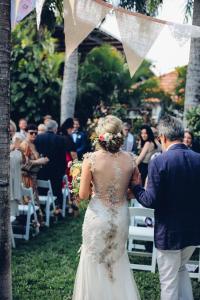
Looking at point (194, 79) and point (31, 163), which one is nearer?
point (31, 163)

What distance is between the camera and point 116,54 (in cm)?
2077

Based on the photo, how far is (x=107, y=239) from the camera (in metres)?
4.71

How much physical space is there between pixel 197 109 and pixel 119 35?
15.6ft

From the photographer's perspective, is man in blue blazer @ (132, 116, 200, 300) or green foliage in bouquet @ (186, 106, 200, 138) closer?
man in blue blazer @ (132, 116, 200, 300)

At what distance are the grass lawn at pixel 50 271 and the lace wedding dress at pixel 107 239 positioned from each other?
0.77 metres

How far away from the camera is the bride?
4.58 m

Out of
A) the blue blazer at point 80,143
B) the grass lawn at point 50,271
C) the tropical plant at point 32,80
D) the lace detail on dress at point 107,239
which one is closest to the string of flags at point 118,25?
the lace detail on dress at point 107,239

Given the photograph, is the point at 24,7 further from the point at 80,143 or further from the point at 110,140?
the point at 80,143

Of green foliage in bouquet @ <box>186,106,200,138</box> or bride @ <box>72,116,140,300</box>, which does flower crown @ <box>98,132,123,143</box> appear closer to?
bride @ <box>72,116,140,300</box>

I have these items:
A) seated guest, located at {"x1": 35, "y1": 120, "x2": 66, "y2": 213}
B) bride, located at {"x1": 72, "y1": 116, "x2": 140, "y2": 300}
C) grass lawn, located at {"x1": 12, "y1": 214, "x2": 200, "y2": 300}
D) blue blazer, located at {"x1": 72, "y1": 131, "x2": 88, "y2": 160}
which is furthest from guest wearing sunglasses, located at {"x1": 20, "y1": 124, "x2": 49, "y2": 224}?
bride, located at {"x1": 72, "y1": 116, "x2": 140, "y2": 300}

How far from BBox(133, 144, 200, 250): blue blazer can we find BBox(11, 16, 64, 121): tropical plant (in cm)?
1132

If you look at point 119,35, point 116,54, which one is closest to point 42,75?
point 116,54

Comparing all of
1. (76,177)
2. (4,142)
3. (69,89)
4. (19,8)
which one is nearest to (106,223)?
(76,177)

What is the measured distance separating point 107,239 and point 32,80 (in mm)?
11379
